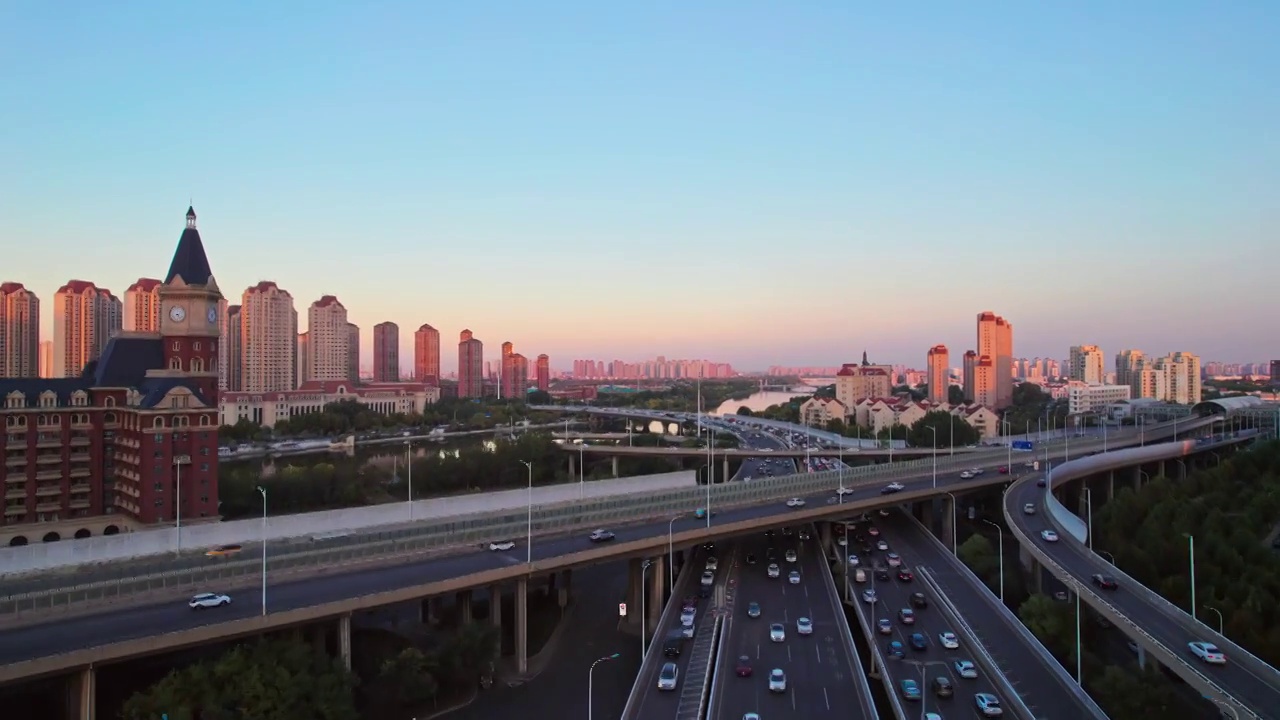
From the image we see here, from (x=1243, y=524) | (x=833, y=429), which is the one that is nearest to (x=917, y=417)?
(x=833, y=429)

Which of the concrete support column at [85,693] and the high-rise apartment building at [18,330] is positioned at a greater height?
the high-rise apartment building at [18,330]

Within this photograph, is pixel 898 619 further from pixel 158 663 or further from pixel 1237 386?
pixel 1237 386

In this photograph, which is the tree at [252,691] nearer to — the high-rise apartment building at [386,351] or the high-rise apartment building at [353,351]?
the high-rise apartment building at [353,351]

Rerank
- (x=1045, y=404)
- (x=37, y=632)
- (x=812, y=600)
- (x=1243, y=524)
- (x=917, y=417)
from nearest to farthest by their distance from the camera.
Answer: (x=37, y=632) < (x=812, y=600) < (x=1243, y=524) < (x=917, y=417) < (x=1045, y=404)

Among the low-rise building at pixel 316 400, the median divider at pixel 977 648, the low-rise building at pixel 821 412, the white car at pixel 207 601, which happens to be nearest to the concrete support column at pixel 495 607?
the white car at pixel 207 601

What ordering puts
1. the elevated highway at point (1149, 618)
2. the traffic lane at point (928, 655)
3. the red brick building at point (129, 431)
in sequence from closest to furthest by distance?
the elevated highway at point (1149, 618), the traffic lane at point (928, 655), the red brick building at point (129, 431)

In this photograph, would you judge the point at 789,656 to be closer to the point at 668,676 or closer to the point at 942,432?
the point at 668,676

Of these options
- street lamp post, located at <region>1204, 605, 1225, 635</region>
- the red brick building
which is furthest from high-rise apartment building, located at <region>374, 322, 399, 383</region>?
street lamp post, located at <region>1204, 605, 1225, 635</region>

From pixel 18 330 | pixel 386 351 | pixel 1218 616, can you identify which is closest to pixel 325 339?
pixel 386 351
